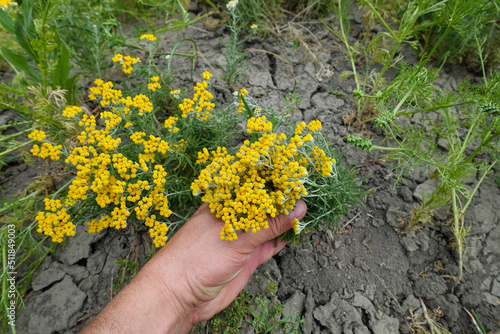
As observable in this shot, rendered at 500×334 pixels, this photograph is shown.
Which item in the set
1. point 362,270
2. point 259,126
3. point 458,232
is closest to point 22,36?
point 259,126

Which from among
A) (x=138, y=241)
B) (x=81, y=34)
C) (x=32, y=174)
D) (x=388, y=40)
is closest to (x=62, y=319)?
(x=138, y=241)

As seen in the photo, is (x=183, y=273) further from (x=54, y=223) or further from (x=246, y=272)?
(x=54, y=223)

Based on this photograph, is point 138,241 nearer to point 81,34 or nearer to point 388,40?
point 81,34

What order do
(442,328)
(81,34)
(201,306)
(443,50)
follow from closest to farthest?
(201,306) → (442,328) → (81,34) → (443,50)

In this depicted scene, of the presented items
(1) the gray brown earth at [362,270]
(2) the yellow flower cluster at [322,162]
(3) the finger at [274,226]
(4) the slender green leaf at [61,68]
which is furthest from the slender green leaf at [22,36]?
(2) the yellow flower cluster at [322,162]

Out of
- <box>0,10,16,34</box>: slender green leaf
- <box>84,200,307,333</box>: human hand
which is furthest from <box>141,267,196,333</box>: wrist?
<box>0,10,16,34</box>: slender green leaf
